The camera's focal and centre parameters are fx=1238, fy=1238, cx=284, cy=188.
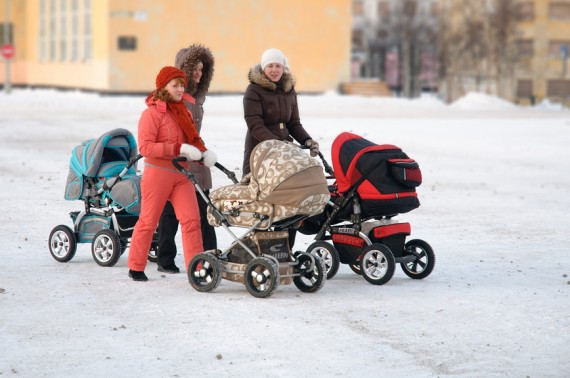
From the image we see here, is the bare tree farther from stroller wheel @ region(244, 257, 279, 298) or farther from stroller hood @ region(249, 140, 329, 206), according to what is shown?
stroller wheel @ region(244, 257, 279, 298)

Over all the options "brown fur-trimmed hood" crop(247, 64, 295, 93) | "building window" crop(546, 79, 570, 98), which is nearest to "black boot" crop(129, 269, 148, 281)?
"brown fur-trimmed hood" crop(247, 64, 295, 93)

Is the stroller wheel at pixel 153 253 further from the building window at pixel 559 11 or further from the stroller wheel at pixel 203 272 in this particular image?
the building window at pixel 559 11

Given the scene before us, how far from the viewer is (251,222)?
9.01m

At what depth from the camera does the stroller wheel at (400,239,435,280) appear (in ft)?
32.0

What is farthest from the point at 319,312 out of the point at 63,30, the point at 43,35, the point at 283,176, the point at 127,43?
the point at 43,35

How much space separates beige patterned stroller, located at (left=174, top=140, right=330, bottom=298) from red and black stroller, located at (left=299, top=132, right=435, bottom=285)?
56 centimetres

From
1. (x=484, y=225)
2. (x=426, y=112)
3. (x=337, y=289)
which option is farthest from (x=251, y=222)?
(x=426, y=112)

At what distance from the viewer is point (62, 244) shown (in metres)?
10.6

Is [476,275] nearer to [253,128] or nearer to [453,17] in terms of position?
[253,128]

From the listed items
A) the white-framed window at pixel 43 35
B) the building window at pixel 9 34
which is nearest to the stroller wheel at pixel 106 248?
the white-framed window at pixel 43 35

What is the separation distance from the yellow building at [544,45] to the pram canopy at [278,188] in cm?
7452

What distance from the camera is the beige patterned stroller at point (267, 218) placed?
28.9ft

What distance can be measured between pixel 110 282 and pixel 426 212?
5.69m

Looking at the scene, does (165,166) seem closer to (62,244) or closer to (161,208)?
(161,208)
